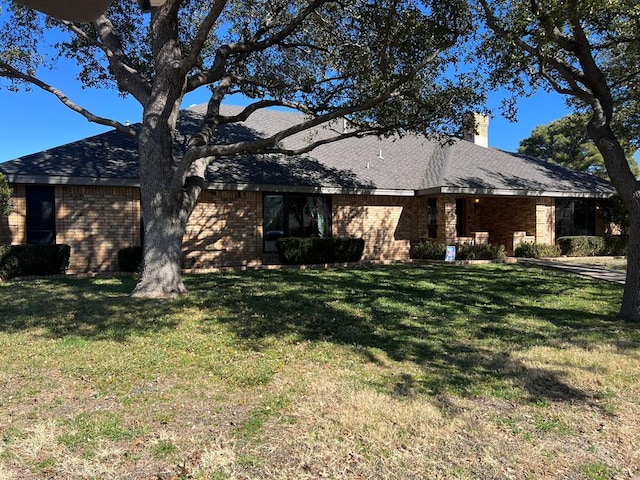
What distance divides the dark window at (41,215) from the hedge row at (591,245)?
18.5 m

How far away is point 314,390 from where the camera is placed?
14.6ft

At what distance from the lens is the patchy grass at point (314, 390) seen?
319cm

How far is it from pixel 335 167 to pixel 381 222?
2.85 meters

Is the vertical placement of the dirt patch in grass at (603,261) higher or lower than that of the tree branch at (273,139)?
lower

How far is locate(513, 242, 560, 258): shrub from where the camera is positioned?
17.8 metres

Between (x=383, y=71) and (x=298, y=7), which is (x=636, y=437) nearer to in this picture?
(x=383, y=71)

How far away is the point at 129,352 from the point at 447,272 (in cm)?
1017

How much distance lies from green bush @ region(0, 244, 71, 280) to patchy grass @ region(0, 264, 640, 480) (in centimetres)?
350

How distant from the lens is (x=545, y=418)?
3928 millimetres

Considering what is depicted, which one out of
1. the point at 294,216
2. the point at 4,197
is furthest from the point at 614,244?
the point at 4,197

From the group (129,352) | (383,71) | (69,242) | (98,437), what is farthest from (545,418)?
(69,242)

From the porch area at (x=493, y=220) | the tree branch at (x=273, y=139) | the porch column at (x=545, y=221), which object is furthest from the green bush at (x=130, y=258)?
the porch column at (x=545, y=221)

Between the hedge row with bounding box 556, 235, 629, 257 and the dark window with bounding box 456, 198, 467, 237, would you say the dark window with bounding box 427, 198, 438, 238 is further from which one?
the hedge row with bounding box 556, 235, 629, 257

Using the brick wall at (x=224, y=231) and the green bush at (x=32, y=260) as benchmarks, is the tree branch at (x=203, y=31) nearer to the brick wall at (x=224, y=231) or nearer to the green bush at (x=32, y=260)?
the brick wall at (x=224, y=231)
